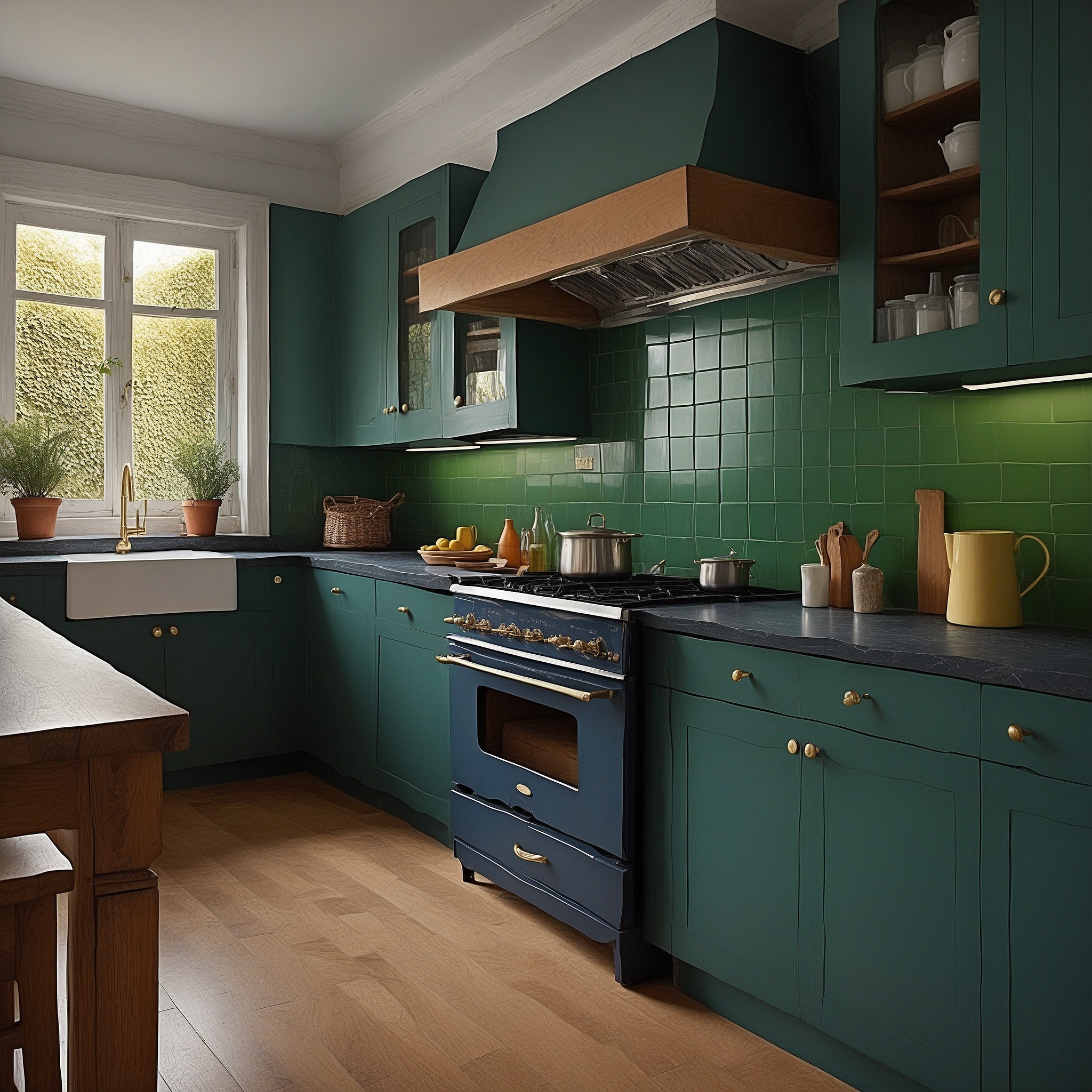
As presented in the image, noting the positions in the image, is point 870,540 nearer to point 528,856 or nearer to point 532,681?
point 532,681

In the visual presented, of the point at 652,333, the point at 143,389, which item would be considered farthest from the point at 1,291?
the point at 652,333

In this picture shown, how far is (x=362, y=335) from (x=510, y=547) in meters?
1.41

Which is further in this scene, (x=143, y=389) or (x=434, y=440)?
(x=143, y=389)

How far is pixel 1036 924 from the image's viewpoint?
1.71 metres

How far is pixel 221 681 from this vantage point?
4297 mm

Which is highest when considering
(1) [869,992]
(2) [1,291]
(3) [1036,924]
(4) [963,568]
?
(2) [1,291]

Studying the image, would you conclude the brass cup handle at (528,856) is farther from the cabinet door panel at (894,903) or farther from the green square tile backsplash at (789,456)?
the green square tile backsplash at (789,456)

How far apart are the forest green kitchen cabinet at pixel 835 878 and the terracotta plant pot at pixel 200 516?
9.74 ft

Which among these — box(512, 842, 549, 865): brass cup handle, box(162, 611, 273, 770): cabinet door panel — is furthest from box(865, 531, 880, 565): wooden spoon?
box(162, 611, 273, 770): cabinet door panel

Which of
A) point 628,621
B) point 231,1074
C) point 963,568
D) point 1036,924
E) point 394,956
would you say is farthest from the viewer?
point 394,956

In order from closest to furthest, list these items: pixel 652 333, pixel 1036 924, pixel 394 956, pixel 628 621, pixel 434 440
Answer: pixel 1036 924 < pixel 628 621 < pixel 394 956 < pixel 652 333 < pixel 434 440

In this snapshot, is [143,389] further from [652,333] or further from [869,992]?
[869,992]

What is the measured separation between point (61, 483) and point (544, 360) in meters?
2.31

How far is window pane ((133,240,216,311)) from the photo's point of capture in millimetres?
4754
